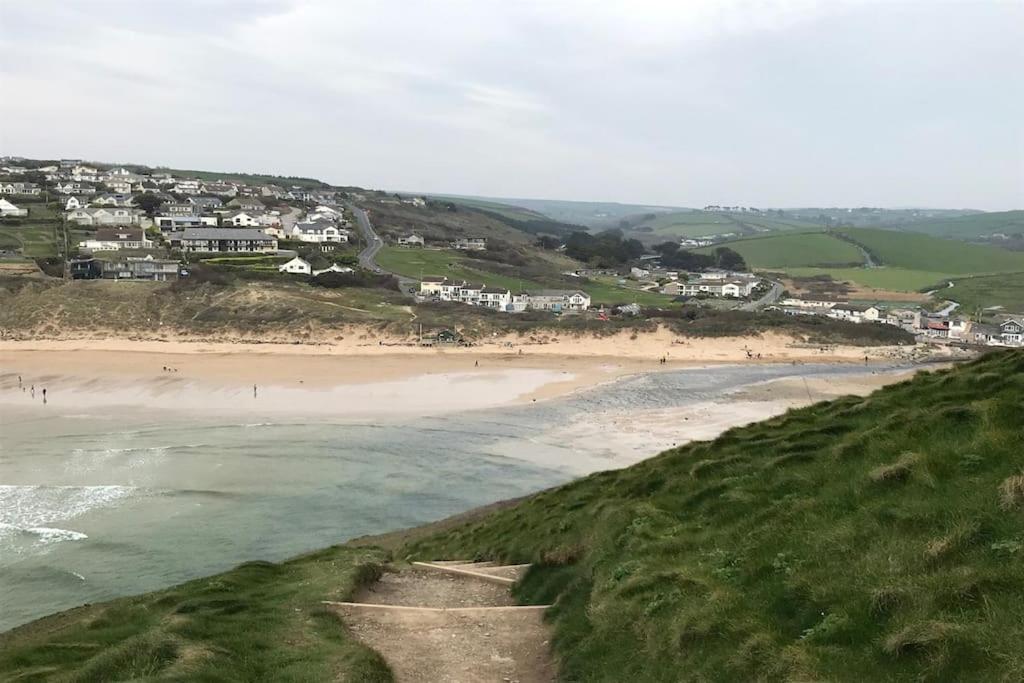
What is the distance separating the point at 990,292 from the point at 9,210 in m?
147

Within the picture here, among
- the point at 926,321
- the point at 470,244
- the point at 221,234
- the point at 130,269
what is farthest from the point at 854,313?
the point at 130,269

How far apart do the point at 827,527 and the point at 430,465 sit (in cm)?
2400

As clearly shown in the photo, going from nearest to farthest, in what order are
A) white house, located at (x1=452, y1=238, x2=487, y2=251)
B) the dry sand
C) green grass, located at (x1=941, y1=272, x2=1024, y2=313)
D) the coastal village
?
the dry sand
the coastal village
green grass, located at (x1=941, y1=272, x2=1024, y2=313)
white house, located at (x1=452, y1=238, x2=487, y2=251)

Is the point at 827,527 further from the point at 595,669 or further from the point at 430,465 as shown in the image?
the point at 430,465

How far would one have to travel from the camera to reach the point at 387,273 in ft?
278

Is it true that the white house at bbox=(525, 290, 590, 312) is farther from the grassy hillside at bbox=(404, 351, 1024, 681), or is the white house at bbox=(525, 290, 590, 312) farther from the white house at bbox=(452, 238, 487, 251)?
the grassy hillside at bbox=(404, 351, 1024, 681)

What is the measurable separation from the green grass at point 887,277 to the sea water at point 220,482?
90.9 m

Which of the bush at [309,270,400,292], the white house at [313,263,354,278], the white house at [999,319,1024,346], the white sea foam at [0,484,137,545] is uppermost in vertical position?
the white house at [313,263,354,278]

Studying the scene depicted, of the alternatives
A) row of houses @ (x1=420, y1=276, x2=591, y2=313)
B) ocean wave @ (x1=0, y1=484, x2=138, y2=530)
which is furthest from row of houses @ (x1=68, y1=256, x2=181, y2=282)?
ocean wave @ (x1=0, y1=484, x2=138, y2=530)

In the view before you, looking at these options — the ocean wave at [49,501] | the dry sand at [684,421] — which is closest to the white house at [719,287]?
the dry sand at [684,421]

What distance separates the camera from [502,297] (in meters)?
77.3

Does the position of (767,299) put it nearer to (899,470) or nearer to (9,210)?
(899,470)

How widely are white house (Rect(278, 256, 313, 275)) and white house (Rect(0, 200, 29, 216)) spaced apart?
5083 centimetres

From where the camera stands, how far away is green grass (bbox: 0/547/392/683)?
29.5 feet
